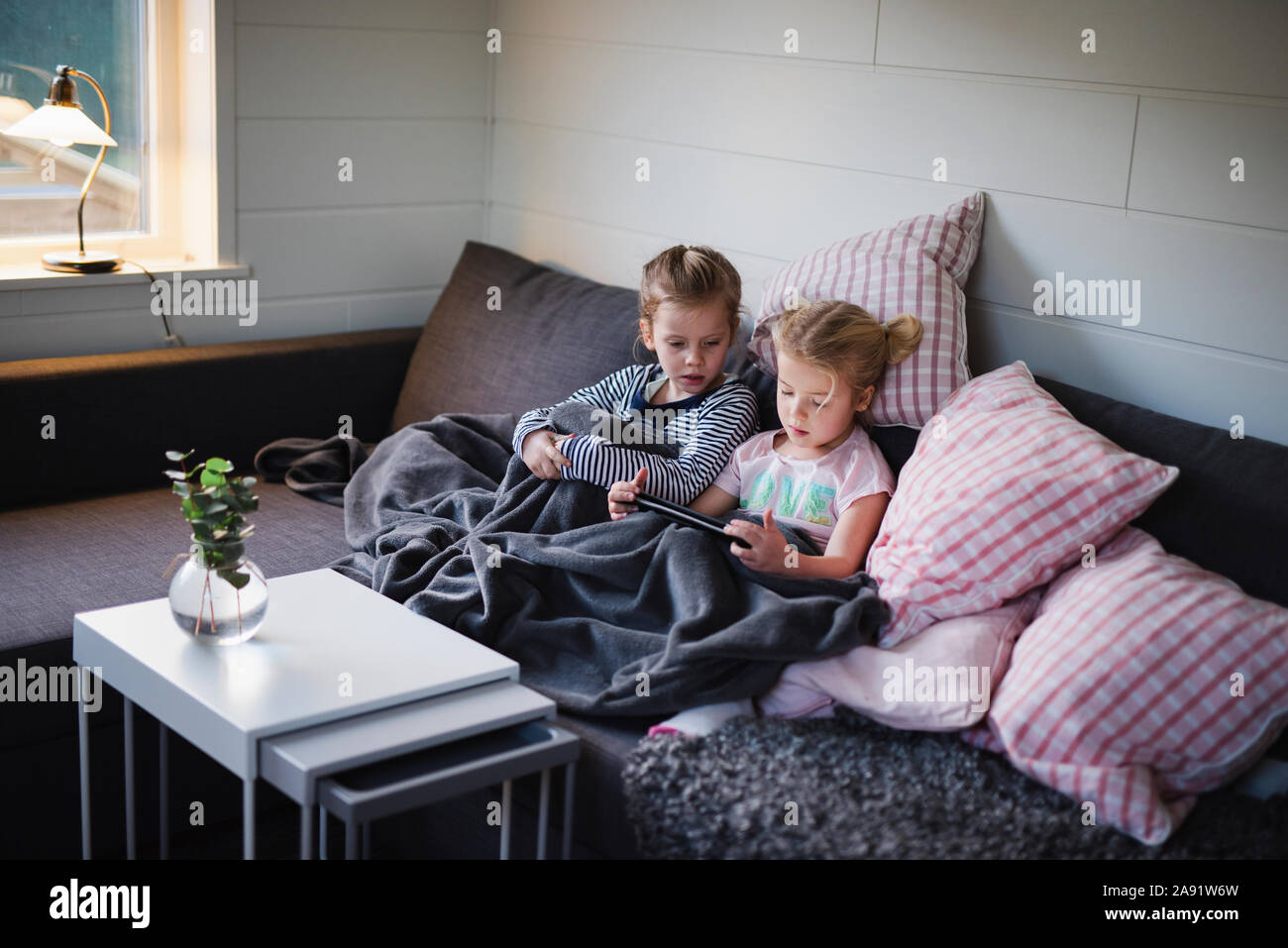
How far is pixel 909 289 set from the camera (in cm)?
221

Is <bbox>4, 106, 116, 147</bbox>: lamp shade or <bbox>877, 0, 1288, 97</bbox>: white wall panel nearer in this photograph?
<bbox>877, 0, 1288, 97</bbox>: white wall panel

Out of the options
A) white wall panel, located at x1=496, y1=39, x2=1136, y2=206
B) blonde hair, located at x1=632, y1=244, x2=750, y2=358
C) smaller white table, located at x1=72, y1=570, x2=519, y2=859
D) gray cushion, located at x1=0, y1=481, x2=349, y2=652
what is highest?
white wall panel, located at x1=496, y1=39, x2=1136, y2=206

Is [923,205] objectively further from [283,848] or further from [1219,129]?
[283,848]

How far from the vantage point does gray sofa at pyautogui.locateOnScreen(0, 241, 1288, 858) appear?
1890mm

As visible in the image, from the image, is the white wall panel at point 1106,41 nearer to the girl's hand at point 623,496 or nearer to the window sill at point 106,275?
the girl's hand at point 623,496

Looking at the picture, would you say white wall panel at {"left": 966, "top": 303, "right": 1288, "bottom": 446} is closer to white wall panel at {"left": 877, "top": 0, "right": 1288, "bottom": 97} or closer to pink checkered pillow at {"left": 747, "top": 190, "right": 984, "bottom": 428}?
pink checkered pillow at {"left": 747, "top": 190, "right": 984, "bottom": 428}

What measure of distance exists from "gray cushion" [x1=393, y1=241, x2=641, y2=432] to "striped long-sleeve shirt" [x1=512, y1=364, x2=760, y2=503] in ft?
0.92

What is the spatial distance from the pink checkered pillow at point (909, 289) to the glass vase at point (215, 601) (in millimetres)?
1043

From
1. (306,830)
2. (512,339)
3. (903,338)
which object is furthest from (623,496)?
(512,339)

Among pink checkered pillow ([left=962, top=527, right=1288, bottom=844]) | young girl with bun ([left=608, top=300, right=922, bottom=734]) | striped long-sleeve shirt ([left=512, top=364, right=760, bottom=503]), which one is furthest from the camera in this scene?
striped long-sleeve shirt ([left=512, top=364, right=760, bottom=503])

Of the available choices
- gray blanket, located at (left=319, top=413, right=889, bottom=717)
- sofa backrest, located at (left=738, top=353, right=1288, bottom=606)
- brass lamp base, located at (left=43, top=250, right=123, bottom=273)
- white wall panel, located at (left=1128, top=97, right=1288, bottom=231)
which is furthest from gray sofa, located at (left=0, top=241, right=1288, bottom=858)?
white wall panel, located at (left=1128, top=97, right=1288, bottom=231)

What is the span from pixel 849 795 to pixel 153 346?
199cm
